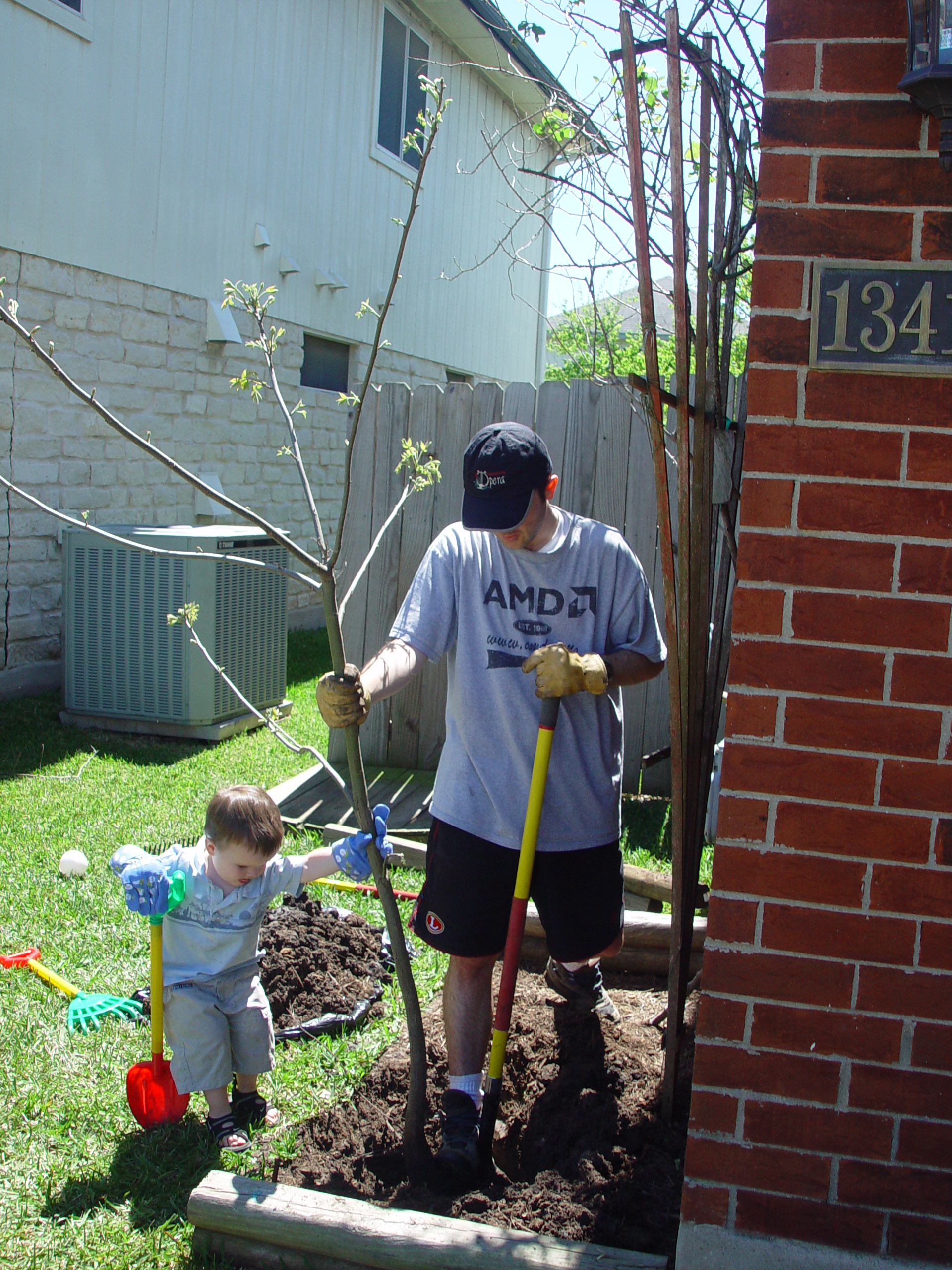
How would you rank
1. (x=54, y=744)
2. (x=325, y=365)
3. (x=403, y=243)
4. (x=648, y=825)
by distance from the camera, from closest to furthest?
1. (x=403, y=243)
2. (x=648, y=825)
3. (x=54, y=744)
4. (x=325, y=365)

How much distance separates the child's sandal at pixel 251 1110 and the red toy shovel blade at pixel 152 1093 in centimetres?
18

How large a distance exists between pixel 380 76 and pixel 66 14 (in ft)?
17.1

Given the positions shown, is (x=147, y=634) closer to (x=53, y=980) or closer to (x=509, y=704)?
(x=53, y=980)

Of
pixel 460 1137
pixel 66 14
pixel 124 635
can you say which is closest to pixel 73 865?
pixel 460 1137

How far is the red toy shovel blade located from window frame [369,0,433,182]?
10168mm

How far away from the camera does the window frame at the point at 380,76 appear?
38.3 feet

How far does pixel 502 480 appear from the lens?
2846mm

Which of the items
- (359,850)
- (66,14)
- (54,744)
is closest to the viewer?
(359,850)

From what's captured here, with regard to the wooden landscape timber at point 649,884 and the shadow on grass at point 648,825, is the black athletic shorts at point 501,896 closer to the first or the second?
the wooden landscape timber at point 649,884

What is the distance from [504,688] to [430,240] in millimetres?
11434

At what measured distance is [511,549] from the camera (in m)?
3.01

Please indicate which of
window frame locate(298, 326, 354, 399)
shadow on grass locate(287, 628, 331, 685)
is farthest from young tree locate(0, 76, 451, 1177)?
window frame locate(298, 326, 354, 399)

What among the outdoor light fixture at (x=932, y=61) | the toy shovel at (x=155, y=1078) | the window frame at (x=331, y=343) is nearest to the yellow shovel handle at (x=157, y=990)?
the toy shovel at (x=155, y=1078)

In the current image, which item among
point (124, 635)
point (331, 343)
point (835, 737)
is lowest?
point (124, 635)
